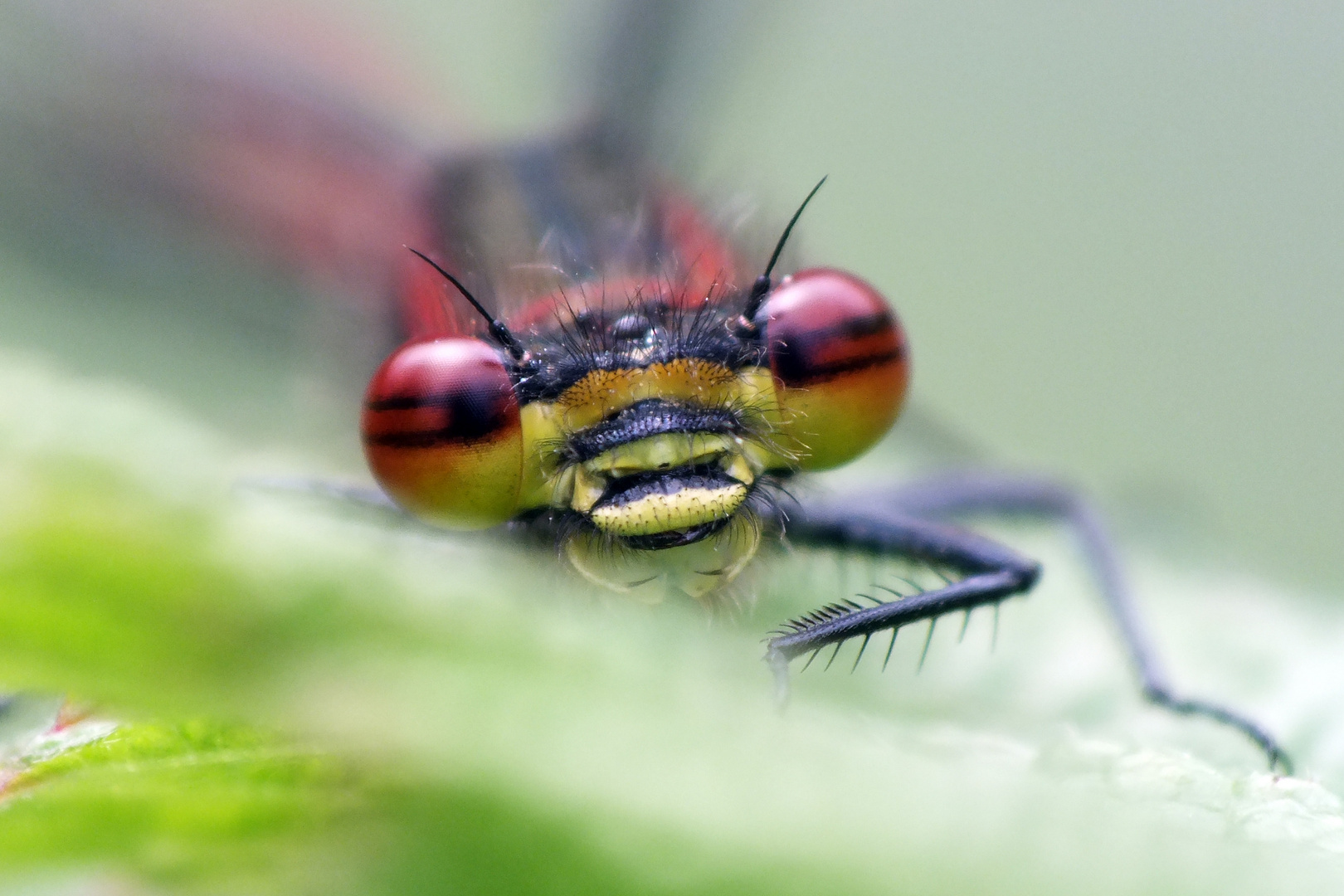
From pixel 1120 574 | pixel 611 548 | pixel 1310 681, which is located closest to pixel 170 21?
pixel 611 548

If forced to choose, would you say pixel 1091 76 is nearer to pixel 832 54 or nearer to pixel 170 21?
pixel 832 54

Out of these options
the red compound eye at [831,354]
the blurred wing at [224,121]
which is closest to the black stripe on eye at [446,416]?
the red compound eye at [831,354]

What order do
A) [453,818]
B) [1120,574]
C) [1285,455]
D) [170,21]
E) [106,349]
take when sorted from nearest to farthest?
1. [453,818]
2. [1120,574]
3. [170,21]
4. [106,349]
5. [1285,455]

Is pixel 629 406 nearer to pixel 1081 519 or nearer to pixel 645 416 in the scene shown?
pixel 645 416

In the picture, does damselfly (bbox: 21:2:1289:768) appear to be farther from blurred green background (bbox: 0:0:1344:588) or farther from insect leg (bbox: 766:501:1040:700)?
blurred green background (bbox: 0:0:1344:588)

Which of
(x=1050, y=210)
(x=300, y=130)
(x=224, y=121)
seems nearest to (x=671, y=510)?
(x=300, y=130)
